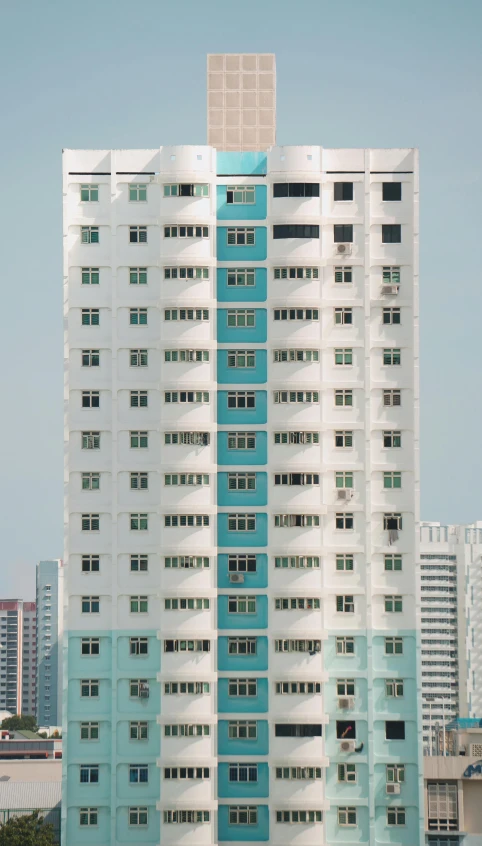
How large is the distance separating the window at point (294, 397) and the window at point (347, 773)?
43.7 ft

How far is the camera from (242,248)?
50250 millimetres

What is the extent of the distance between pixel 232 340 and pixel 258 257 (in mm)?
3290

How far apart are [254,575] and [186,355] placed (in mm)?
8464

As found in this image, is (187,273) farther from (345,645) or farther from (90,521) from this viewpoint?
(345,645)

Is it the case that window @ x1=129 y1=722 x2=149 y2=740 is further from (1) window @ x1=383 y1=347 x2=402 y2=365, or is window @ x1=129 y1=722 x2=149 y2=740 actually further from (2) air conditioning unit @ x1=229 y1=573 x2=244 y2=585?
(1) window @ x1=383 y1=347 x2=402 y2=365

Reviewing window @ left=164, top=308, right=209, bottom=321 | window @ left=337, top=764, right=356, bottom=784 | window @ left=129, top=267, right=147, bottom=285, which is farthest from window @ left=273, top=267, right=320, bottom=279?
window @ left=337, top=764, right=356, bottom=784

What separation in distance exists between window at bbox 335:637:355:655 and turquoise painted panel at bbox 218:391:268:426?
860 centimetres

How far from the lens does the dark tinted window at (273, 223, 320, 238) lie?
1957 inches

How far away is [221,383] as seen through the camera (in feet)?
163

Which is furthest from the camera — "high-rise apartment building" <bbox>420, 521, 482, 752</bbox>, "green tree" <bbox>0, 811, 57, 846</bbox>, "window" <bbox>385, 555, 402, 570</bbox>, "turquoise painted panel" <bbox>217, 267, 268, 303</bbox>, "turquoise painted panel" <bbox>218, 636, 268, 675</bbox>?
"high-rise apartment building" <bbox>420, 521, 482, 752</bbox>

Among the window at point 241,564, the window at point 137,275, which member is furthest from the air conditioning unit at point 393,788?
the window at point 137,275

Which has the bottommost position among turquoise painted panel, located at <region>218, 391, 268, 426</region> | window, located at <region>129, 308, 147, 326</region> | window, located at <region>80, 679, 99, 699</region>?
window, located at <region>80, 679, 99, 699</region>

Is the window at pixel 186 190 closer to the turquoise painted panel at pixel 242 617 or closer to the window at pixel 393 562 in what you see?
the turquoise painted panel at pixel 242 617

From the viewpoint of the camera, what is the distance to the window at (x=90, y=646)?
48.7 m
